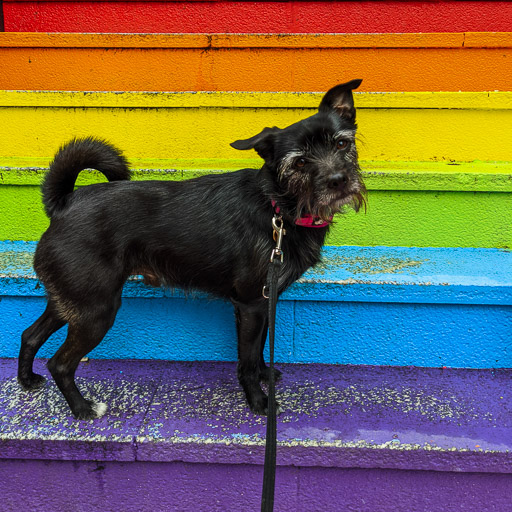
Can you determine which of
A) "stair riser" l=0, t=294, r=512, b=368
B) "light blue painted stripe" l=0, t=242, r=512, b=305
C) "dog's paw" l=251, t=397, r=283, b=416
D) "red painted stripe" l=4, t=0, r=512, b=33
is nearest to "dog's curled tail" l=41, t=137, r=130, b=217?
"light blue painted stripe" l=0, t=242, r=512, b=305

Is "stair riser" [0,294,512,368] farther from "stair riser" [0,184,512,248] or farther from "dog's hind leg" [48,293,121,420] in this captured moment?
"stair riser" [0,184,512,248]

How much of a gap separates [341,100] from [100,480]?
5.57ft

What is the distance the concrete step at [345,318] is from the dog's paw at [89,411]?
42cm

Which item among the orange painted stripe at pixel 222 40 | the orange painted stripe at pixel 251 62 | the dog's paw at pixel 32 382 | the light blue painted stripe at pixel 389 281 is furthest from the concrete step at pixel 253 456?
the orange painted stripe at pixel 222 40

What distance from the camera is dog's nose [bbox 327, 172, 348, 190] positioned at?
1.57m

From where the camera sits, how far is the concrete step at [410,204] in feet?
7.75

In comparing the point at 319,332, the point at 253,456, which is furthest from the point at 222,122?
the point at 253,456

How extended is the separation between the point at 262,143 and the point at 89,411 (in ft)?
3.96

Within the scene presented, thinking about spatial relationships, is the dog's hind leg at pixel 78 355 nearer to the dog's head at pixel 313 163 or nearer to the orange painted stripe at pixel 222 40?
the dog's head at pixel 313 163

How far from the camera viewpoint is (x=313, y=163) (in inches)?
Result: 63.9

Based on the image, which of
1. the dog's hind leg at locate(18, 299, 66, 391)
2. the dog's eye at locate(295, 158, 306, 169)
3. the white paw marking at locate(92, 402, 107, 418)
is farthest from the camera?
the dog's hind leg at locate(18, 299, 66, 391)

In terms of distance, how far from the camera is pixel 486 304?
6.44 feet

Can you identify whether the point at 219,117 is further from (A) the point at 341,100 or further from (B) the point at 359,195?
(B) the point at 359,195

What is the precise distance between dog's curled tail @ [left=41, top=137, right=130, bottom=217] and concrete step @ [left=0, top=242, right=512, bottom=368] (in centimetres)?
44
